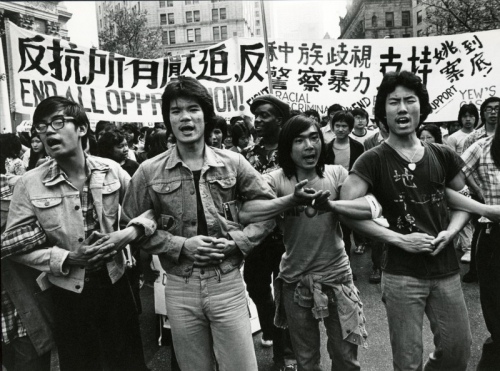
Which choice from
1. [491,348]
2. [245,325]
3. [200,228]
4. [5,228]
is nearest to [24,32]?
[5,228]

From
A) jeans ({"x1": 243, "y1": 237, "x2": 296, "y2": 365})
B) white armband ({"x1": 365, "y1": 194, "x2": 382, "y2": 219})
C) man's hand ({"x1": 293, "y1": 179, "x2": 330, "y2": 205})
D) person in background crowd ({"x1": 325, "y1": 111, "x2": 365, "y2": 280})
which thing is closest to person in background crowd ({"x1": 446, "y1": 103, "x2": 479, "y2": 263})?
person in background crowd ({"x1": 325, "y1": 111, "x2": 365, "y2": 280})

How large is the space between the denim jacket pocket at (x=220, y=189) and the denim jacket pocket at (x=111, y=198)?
0.60 metres

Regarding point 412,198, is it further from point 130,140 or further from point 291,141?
point 130,140

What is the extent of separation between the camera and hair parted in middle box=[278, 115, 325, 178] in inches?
108

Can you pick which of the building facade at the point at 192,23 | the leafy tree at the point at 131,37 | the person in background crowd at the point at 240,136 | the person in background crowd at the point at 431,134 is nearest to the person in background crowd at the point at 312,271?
the person in background crowd at the point at 431,134

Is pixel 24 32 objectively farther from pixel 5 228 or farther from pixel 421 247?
pixel 421 247

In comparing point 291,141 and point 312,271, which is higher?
point 291,141

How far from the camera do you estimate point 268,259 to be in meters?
3.43

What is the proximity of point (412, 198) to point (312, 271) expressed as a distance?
0.71 metres

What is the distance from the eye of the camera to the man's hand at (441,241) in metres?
2.35

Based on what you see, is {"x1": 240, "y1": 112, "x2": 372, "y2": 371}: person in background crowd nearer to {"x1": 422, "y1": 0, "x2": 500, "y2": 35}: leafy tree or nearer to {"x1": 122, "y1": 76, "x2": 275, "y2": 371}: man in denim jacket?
{"x1": 122, "y1": 76, "x2": 275, "y2": 371}: man in denim jacket

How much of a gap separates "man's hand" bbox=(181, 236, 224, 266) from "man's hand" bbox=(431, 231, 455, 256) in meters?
1.11

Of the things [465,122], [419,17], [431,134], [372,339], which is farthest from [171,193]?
[419,17]

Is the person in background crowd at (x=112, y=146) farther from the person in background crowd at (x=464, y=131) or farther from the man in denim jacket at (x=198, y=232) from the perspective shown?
the person in background crowd at (x=464, y=131)
